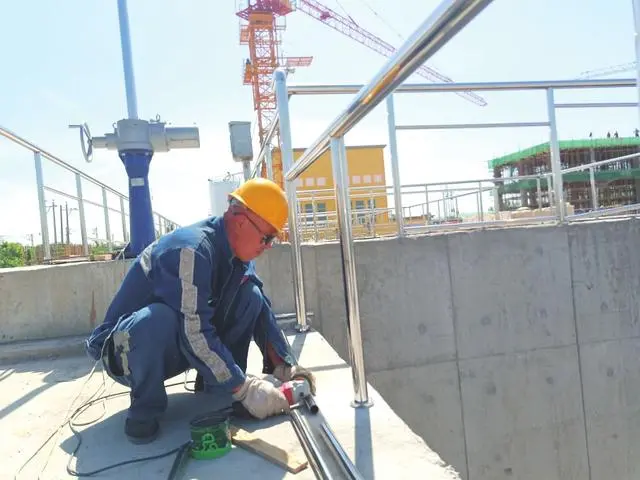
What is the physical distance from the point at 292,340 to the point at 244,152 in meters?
2.26

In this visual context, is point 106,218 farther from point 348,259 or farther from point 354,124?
point 354,124

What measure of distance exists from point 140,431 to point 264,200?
99cm

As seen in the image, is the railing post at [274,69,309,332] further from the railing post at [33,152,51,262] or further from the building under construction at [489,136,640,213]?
the building under construction at [489,136,640,213]

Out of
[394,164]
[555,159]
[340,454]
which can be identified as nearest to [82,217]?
[394,164]

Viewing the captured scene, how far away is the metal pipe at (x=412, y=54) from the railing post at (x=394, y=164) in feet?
6.27

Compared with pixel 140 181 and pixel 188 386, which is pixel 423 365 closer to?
pixel 188 386

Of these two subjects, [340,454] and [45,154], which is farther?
[45,154]

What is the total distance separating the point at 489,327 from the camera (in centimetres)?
375

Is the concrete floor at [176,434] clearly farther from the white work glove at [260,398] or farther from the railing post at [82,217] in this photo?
the railing post at [82,217]

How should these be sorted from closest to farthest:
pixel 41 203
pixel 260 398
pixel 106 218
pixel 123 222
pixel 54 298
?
pixel 260 398
pixel 54 298
pixel 41 203
pixel 106 218
pixel 123 222

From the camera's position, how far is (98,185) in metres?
5.25

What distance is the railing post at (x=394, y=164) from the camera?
12.4 feet

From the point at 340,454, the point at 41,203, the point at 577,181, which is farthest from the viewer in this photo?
the point at 577,181

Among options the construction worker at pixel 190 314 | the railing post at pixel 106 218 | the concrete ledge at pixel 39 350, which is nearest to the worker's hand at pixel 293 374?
the construction worker at pixel 190 314
